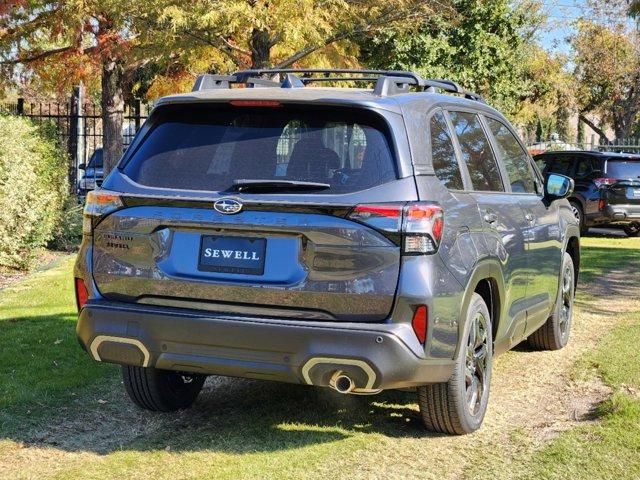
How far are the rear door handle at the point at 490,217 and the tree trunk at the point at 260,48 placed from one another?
8.91 metres

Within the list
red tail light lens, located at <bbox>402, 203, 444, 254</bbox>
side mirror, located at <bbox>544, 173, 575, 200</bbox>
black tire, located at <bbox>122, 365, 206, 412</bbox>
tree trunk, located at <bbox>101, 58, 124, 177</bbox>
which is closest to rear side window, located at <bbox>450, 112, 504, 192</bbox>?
side mirror, located at <bbox>544, 173, 575, 200</bbox>

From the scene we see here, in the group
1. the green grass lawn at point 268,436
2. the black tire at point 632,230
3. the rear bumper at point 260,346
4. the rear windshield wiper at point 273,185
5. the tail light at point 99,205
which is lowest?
the black tire at point 632,230

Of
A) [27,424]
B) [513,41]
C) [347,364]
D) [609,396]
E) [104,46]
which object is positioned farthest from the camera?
[513,41]

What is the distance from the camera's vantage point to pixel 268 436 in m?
5.08

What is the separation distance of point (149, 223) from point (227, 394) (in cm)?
182

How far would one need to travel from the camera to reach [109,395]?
6.00 meters

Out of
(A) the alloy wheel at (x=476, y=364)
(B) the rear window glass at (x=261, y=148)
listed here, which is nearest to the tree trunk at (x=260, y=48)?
(B) the rear window glass at (x=261, y=148)

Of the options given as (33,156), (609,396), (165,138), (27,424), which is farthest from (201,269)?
(33,156)

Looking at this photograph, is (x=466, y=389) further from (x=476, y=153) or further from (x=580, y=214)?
(x=580, y=214)

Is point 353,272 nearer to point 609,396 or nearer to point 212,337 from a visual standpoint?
point 212,337

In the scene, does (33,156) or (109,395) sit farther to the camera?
(33,156)

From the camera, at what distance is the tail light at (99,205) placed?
4.75 meters

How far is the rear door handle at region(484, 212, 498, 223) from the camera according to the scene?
5345mm

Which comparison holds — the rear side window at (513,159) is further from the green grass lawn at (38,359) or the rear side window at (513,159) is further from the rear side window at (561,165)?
the rear side window at (561,165)
